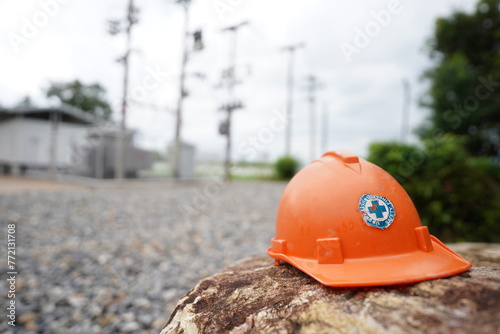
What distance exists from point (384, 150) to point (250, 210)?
4557 millimetres

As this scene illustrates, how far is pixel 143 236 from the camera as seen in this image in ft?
19.7

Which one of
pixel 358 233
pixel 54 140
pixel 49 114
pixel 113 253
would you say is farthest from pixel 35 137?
pixel 358 233

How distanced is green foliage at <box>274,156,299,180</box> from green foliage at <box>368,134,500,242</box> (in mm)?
16503

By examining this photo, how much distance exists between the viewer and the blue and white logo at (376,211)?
1.44 meters

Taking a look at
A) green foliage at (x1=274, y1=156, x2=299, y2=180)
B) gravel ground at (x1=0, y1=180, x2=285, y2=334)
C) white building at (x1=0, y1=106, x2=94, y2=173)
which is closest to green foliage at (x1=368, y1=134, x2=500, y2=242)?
gravel ground at (x1=0, y1=180, x2=285, y2=334)

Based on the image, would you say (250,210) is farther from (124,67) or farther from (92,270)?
(124,67)

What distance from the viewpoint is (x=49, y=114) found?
2033 centimetres

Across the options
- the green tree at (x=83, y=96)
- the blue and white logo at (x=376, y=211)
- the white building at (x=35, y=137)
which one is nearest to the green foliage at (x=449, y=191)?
the blue and white logo at (x=376, y=211)

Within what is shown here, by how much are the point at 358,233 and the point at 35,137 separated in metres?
22.8

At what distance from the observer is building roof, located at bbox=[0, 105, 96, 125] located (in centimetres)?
1828

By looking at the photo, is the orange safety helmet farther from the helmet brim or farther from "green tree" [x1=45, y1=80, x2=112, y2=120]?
"green tree" [x1=45, y1=80, x2=112, y2=120]

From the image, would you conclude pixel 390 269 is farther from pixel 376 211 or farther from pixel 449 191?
pixel 449 191

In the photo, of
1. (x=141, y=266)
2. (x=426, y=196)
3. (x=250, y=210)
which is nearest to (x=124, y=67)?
(x=250, y=210)

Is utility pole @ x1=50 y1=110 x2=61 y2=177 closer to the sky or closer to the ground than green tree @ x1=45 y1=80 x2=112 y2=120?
closer to the ground
